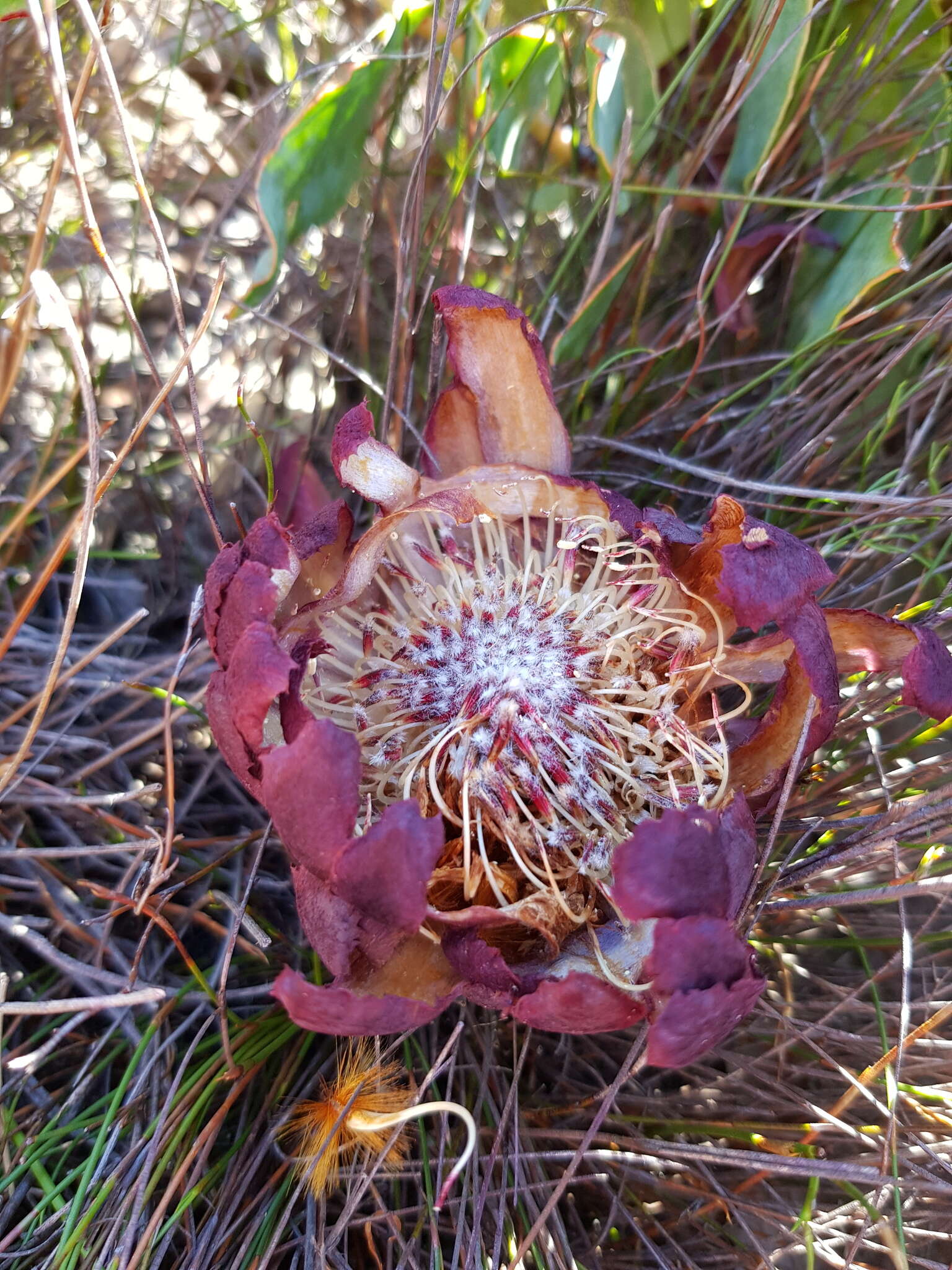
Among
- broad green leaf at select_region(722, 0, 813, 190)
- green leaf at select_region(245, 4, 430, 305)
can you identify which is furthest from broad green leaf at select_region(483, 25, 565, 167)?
broad green leaf at select_region(722, 0, 813, 190)

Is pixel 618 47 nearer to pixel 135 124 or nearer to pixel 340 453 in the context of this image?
pixel 340 453

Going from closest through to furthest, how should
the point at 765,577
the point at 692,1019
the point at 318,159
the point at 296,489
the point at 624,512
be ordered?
the point at 692,1019, the point at 765,577, the point at 624,512, the point at 318,159, the point at 296,489

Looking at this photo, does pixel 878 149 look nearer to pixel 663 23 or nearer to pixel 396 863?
pixel 663 23

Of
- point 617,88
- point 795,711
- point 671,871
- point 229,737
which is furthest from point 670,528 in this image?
point 617,88

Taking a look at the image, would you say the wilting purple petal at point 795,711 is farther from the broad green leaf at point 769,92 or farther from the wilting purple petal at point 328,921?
the broad green leaf at point 769,92

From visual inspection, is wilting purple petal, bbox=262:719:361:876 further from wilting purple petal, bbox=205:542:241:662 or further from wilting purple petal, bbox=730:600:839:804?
wilting purple petal, bbox=730:600:839:804

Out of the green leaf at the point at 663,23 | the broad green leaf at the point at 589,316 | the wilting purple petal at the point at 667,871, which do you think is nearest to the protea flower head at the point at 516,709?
the wilting purple petal at the point at 667,871

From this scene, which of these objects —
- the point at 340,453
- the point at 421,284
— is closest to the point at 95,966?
the point at 340,453
